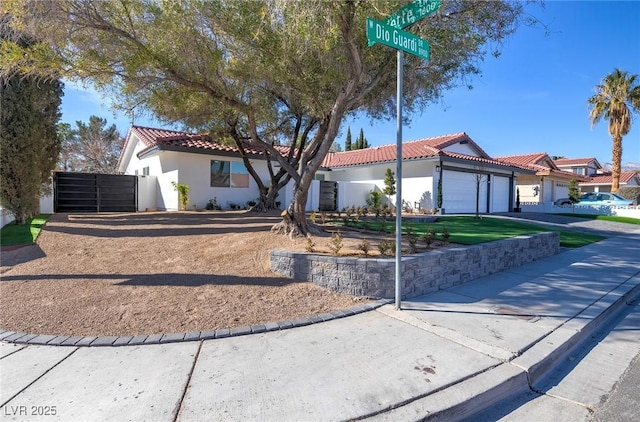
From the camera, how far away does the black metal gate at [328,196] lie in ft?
64.8

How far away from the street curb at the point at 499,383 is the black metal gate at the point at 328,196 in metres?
15.5

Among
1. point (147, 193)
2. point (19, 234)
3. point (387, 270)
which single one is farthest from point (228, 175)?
point (387, 270)

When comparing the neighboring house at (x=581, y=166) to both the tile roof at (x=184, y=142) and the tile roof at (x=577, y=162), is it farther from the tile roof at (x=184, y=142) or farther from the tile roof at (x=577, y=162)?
the tile roof at (x=184, y=142)

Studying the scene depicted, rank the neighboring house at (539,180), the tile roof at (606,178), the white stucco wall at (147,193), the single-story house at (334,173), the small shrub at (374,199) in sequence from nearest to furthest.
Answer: the single-story house at (334,173) → the white stucco wall at (147,193) → the small shrub at (374,199) → the neighboring house at (539,180) → the tile roof at (606,178)

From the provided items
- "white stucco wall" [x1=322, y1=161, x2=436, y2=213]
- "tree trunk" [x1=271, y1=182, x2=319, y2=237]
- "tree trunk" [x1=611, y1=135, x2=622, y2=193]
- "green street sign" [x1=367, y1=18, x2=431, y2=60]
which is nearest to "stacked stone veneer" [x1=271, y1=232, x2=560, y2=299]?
"tree trunk" [x1=271, y1=182, x2=319, y2=237]

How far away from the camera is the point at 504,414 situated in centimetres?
290

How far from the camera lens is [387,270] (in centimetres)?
533

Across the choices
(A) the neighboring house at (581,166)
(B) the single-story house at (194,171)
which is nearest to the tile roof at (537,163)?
(A) the neighboring house at (581,166)

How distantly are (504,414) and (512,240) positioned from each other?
5.63 metres

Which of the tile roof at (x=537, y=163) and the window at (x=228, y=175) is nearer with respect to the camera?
the window at (x=228, y=175)

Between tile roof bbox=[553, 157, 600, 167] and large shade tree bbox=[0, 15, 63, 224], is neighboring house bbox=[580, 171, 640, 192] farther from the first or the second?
large shade tree bbox=[0, 15, 63, 224]

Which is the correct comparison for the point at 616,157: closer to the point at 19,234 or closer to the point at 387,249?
the point at 387,249

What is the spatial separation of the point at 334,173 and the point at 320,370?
2236 cm

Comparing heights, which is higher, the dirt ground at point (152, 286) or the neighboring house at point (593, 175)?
the neighboring house at point (593, 175)
